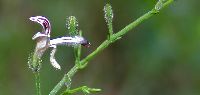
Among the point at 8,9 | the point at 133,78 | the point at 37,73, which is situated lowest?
the point at 37,73

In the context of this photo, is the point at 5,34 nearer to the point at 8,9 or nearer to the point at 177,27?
the point at 8,9

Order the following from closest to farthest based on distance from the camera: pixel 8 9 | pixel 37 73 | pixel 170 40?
pixel 37 73 < pixel 170 40 < pixel 8 9

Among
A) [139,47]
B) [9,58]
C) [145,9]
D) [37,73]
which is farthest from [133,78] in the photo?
[37,73]

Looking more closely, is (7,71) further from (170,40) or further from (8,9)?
(170,40)

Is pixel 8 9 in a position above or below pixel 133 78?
above

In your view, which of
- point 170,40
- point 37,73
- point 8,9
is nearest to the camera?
point 37,73


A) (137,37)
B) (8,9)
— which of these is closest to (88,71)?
(137,37)

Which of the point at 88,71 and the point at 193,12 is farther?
the point at 88,71
